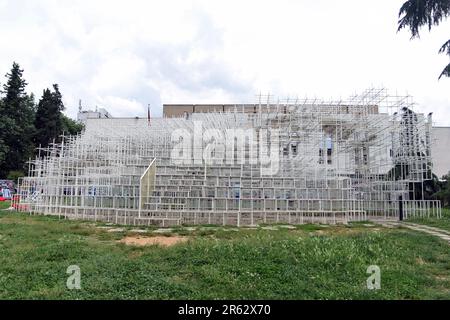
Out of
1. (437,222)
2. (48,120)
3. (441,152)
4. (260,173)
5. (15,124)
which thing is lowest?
(437,222)

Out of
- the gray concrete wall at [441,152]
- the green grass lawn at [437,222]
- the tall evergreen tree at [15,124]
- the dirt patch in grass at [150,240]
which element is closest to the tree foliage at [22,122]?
the tall evergreen tree at [15,124]

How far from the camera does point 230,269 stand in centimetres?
492

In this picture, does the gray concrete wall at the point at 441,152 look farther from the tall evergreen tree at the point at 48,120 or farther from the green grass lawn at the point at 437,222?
the tall evergreen tree at the point at 48,120

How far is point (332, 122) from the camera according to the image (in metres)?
17.1

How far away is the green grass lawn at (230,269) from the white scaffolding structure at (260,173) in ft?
12.6

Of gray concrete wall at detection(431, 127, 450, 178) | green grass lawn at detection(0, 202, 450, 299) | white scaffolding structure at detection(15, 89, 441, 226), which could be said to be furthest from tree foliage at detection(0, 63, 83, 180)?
gray concrete wall at detection(431, 127, 450, 178)

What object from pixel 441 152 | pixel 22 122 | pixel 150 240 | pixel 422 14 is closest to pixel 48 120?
pixel 22 122

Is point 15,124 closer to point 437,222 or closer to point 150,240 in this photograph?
point 150,240

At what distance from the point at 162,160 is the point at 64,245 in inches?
402

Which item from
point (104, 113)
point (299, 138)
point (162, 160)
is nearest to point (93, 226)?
point (162, 160)

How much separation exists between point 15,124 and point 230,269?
31.5m

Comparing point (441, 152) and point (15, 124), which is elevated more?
point (15, 124)

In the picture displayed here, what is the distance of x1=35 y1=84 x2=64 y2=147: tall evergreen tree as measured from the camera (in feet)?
111

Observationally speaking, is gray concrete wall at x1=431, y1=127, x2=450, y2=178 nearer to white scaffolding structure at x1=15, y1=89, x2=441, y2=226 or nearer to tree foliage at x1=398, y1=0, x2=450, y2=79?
white scaffolding structure at x1=15, y1=89, x2=441, y2=226
